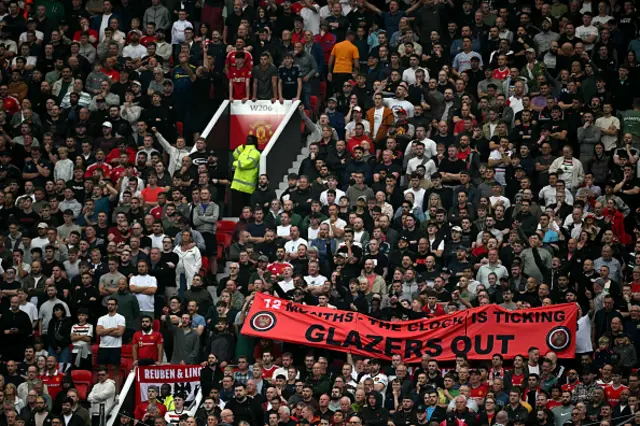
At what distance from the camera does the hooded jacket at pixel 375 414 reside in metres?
23.6

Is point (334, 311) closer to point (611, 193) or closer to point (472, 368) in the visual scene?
point (472, 368)

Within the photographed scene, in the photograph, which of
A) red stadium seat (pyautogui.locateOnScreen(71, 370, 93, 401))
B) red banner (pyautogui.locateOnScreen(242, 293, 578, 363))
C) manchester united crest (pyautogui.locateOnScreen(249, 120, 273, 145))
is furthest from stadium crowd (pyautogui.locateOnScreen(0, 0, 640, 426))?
manchester united crest (pyautogui.locateOnScreen(249, 120, 273, 145))

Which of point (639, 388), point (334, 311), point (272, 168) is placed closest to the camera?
point (639, 388)

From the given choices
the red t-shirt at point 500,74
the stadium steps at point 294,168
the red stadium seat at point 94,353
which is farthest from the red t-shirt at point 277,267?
the red t-shirt at point 500,74

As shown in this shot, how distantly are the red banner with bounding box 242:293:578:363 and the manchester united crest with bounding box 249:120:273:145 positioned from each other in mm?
5698

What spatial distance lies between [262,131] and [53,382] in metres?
6.85

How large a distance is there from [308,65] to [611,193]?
241 inches

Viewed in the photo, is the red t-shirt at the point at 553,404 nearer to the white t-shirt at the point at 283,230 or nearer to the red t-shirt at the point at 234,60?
the white t-shirt at the point at 283,230

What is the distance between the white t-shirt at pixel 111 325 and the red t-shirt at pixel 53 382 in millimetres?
797

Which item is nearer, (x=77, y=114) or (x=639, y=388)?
(x=639, y=388)

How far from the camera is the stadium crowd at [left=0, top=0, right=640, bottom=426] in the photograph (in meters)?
24.5

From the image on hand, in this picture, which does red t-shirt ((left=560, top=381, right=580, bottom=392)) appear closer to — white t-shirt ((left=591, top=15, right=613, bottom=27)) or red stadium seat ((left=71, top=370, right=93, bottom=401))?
red stadium seat ((left=71, top=370, right=93, bottom=401))

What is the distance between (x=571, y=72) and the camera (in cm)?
2977

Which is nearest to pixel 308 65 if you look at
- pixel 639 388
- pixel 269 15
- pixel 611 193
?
pixel 269 15
